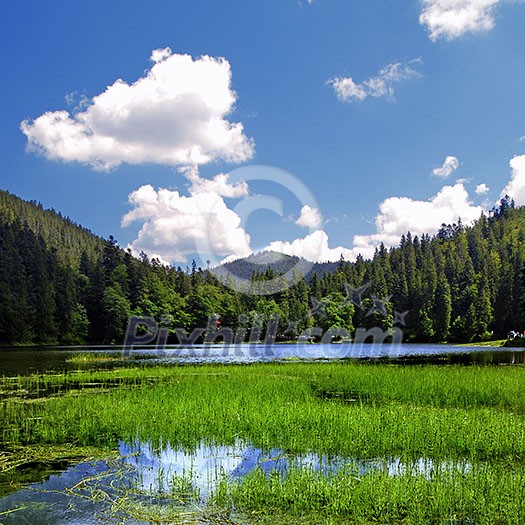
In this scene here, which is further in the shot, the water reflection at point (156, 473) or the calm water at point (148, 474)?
the water reflection at point (156, 473)

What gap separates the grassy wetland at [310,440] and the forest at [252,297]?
95.2 m

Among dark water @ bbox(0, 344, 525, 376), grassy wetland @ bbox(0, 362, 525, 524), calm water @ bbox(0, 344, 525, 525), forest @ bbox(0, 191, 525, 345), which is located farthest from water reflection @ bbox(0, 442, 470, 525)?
forest @ bbox(0, 191, 525, 345)

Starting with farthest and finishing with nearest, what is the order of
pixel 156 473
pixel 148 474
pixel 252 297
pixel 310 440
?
pixel 252 297, pixel 310 440, pixel 156 473, pixel 148 474

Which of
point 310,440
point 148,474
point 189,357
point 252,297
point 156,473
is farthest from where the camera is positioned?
point 252,297

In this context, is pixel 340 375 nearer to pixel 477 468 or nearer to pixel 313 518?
pixel 477 468

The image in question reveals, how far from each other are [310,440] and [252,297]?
16882 cm

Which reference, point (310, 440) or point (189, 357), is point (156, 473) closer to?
point (310, 440)

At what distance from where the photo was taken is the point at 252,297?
7244 inches

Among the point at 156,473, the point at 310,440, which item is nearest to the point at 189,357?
the point at 310,440

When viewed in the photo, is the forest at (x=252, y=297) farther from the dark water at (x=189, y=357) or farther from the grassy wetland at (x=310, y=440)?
the grassy wetland at (x=310, y=440)

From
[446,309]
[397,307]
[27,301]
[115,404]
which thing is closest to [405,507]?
[115,404]

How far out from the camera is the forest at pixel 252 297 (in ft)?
393

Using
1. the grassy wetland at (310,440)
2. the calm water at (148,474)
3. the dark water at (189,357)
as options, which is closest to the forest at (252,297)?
the dark water at (189,357)

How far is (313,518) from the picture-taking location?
9836 mm
